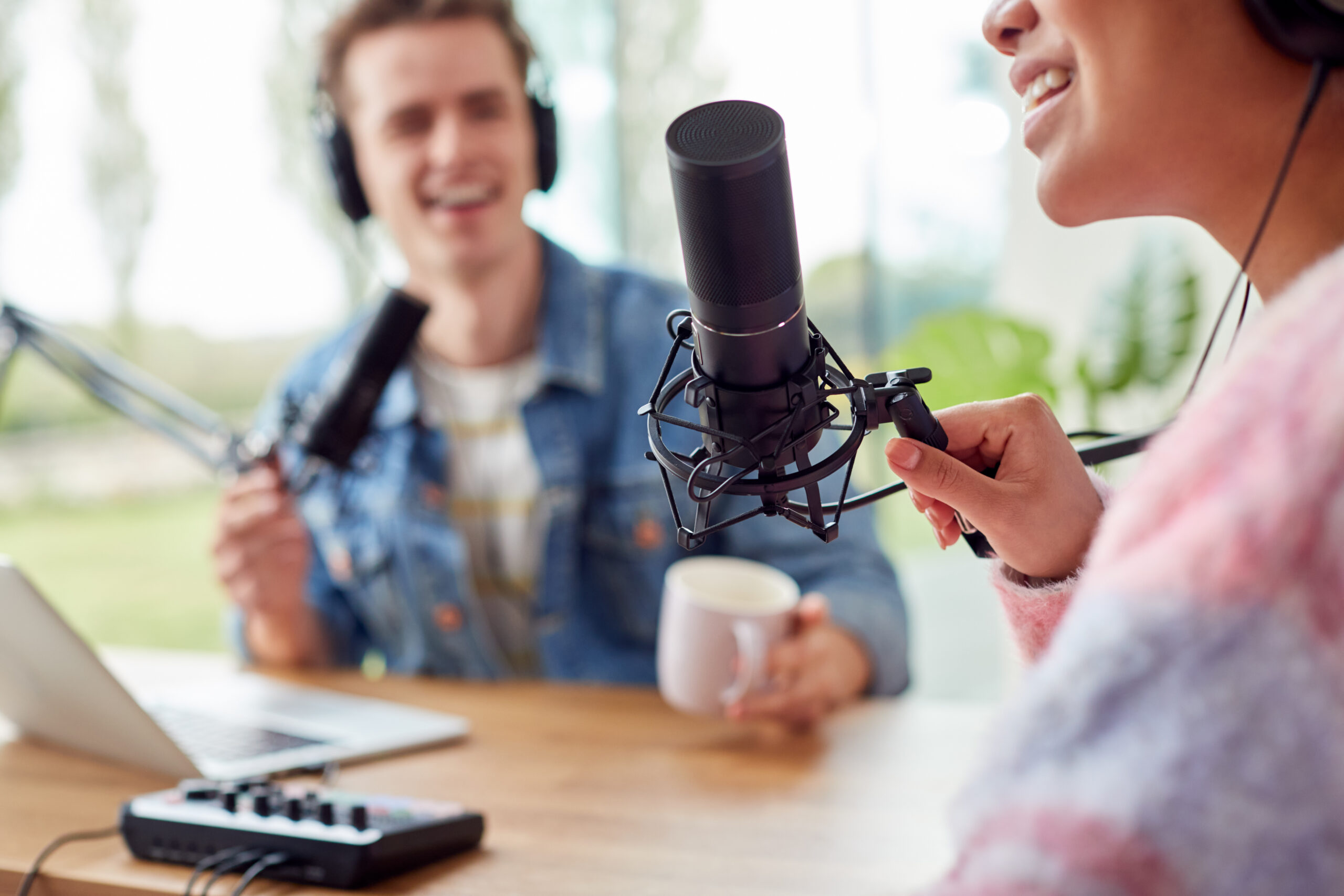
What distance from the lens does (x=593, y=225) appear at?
9.56 ft

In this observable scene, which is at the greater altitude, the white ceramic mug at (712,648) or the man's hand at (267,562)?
the man's hand at (267,562)

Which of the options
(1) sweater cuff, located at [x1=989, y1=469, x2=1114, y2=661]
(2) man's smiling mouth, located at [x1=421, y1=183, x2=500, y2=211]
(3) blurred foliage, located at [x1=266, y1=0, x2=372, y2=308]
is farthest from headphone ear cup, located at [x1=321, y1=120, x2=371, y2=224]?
(3) blurred foliage, located at [x1=266, y1=0, x2=372, y2=308]

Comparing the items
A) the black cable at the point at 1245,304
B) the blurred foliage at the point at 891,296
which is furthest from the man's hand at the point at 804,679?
the blurred foliage at the point at 891,296

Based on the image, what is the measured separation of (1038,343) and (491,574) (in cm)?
118

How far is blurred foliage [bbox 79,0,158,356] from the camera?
3166 mm

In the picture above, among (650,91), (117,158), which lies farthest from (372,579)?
(117,158)

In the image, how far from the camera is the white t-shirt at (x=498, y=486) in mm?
1438

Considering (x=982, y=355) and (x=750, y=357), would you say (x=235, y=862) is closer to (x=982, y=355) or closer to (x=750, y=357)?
(x=750, y=357)

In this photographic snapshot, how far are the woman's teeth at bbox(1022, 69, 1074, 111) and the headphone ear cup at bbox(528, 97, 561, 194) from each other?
0.91 metres

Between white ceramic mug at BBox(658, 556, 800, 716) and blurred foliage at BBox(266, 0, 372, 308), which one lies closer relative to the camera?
white ceramic mug at BBox(658, 556, 800, 716)

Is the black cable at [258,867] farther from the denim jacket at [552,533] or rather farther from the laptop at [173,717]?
the denim jacket at [552,533]

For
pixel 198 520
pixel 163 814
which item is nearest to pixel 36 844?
pixel 163 814

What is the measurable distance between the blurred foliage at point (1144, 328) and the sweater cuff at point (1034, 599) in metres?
1.45

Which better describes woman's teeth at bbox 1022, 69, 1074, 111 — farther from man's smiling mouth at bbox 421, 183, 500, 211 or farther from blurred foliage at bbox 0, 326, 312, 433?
blurred foliage at bbox 0, 326, 312, 433
